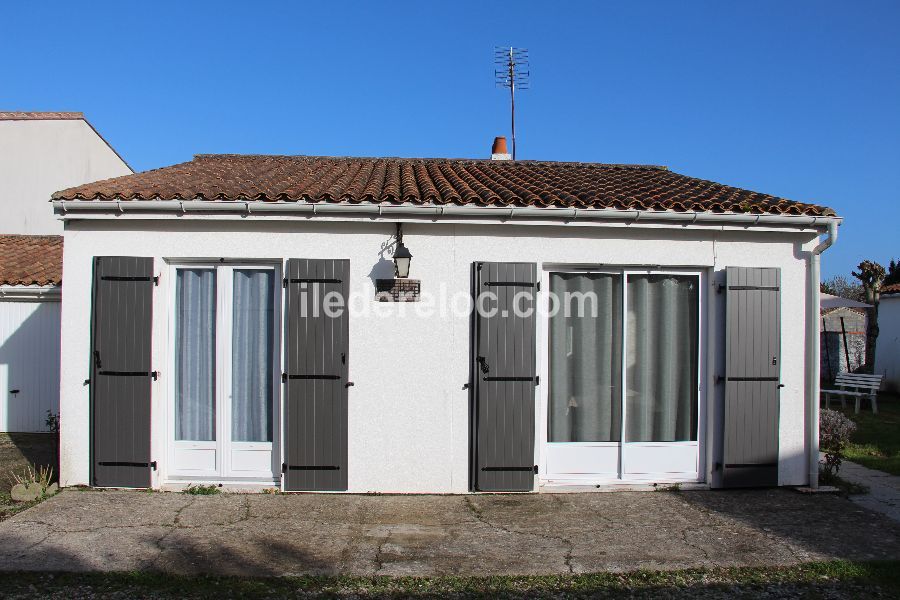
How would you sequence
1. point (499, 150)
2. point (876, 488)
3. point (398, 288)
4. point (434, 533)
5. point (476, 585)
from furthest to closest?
1. point (499, 150)
2. point (876, 488)
3. point (398, 288)
4. point (434, 533)
5. point (476, 585)

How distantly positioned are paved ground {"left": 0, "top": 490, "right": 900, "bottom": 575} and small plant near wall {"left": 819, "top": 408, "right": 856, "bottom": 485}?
1.94 ft

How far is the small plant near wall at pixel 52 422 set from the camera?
849cm

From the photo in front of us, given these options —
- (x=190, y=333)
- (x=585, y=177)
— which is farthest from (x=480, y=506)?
(x=585, y=177)

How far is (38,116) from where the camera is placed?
14234 mm

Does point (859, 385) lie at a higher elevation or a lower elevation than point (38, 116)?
lower

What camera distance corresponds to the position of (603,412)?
6.55 meters

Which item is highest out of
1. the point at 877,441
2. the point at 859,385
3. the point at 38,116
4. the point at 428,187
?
the point at 38,116

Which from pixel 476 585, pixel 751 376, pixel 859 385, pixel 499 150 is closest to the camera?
pixel 476 585

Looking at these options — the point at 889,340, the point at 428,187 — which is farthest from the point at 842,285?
the point at 428,187

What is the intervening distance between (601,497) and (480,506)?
129cm

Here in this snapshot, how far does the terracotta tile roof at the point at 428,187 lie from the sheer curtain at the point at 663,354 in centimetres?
90

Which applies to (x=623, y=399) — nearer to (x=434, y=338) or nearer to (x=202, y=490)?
(x=434, y=338)

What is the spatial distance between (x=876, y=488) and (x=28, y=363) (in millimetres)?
11057

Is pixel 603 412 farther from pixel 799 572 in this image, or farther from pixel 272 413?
pixel 272 413
